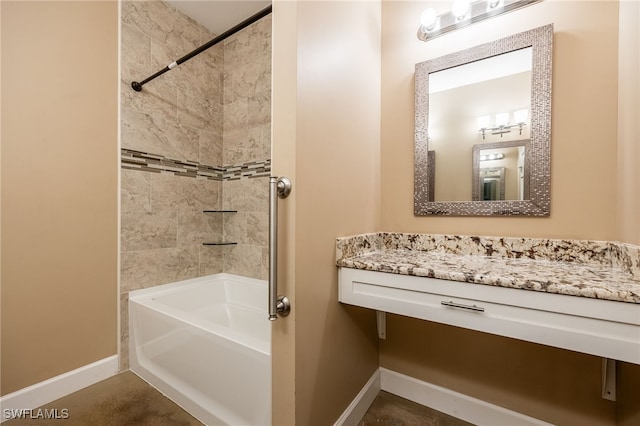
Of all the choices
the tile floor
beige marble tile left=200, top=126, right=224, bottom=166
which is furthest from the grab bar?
beige marble tile left=200, top=126, right=224, bottom=166

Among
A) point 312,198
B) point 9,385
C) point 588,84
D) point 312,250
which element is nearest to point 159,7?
point 312,198

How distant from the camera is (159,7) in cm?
202

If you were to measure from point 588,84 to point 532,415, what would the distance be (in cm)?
154

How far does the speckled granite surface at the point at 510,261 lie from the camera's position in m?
0.87

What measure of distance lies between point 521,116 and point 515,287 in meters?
0.89

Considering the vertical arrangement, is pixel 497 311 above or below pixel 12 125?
below

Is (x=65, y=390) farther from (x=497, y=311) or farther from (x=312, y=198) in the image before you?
(x=497, y=311)

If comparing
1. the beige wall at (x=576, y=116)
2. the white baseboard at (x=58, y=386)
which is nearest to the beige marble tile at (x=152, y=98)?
the white baseboard at (x=58, y=386)

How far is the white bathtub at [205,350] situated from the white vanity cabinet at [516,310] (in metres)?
0.56

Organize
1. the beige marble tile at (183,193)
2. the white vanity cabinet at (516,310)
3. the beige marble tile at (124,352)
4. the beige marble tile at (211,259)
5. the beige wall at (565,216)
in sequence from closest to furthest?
the white vanity cabinet at (516,310) → the beige wall at (565,216) → the beige marble tile at (124,352) → the beige marble tile at (183,193) → the beige marble tile at (211,259)

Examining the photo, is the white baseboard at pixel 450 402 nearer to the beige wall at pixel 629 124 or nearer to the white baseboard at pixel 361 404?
the white baseboard at pixel 361 404

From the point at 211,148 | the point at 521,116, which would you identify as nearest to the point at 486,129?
the point at 521,116

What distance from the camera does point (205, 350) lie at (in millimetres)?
1300

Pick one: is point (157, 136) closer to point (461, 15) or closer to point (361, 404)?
point (461, 15)
